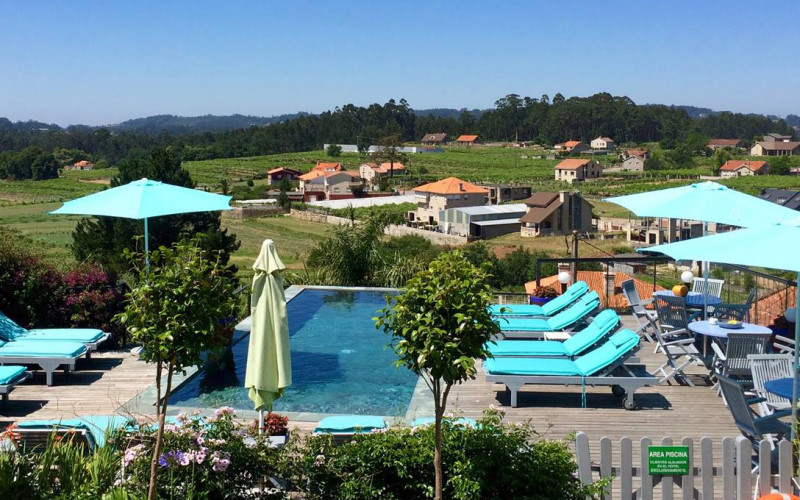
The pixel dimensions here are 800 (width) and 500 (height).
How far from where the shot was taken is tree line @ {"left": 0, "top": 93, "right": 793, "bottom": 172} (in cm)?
13875

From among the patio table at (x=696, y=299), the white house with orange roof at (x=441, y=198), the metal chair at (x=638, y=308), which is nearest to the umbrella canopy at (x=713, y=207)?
the metal chair at (x=638, y=308)

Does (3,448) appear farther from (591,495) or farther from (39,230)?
(39,230)

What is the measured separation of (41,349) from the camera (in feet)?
25.0

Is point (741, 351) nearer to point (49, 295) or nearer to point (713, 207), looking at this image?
point (713, 207)

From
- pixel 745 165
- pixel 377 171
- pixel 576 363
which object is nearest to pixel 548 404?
pixel 576 363

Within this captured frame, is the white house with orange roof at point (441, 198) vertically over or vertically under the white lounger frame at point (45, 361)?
under

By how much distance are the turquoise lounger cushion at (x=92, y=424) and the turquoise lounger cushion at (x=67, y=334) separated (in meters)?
2.86

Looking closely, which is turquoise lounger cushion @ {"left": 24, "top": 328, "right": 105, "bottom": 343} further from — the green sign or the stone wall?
the stone wall

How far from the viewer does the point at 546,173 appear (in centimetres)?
10731

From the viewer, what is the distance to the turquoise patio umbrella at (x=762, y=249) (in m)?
5.27

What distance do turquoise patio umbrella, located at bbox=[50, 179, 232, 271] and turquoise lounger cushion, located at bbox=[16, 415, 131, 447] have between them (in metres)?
2.79

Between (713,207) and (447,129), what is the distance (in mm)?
156739

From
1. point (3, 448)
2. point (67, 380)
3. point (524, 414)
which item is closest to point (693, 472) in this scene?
point (524, 414)

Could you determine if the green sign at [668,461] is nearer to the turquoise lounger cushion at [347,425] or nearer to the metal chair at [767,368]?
the turquoise lounger cushion at [347,425]
